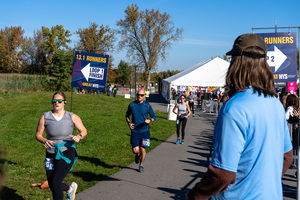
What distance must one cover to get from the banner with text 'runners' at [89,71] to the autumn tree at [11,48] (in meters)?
60.9

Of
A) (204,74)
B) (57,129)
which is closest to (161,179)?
(57,129)

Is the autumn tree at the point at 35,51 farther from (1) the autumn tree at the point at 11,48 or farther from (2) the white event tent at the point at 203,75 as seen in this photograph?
(2) the white event tent at the point at 203,75

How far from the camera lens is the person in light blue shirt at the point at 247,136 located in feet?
5.22

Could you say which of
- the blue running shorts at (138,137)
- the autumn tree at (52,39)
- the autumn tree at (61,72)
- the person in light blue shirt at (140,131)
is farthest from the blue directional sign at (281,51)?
the autumn tree at (52,39)

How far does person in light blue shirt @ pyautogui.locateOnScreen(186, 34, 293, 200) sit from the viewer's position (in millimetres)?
1592

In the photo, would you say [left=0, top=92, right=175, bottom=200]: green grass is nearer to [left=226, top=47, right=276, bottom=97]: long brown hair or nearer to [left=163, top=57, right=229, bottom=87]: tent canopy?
[left=226, top=47, right=276, bottom=97]: long brown hair

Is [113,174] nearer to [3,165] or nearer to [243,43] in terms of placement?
[243,43]

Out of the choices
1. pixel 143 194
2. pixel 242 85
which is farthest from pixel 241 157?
pixel 143 194

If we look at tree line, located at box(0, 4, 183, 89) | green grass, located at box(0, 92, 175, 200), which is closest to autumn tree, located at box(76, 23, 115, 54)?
tree line, located at box(0, 4, 183, 89)

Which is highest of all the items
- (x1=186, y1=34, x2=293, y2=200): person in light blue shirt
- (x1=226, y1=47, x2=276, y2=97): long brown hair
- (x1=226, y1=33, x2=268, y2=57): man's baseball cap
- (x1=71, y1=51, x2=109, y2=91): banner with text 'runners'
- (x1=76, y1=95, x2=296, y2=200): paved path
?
(x1=71, y1=51, x2=109, y2=91): banner with text 'runners'

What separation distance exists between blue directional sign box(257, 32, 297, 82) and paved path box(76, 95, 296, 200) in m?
2.67

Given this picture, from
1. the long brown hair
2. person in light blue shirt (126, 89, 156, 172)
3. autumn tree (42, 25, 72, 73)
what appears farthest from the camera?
autumn tree (42, 25, 72, 73)

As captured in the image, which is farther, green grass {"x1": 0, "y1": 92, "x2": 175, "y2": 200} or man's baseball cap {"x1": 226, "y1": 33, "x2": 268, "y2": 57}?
green grass {"x1": 0, "y1": 92, "x2": 175, "y2": 200}

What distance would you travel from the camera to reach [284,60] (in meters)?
7.29
